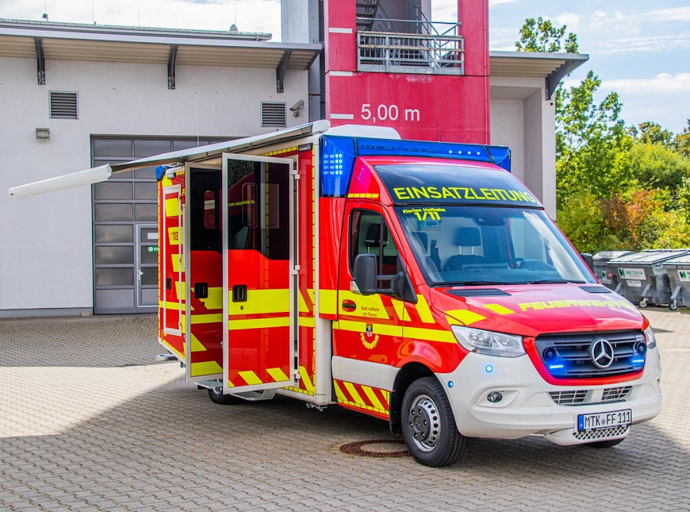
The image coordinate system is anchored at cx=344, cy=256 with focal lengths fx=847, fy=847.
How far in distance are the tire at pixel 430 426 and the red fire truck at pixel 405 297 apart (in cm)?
2

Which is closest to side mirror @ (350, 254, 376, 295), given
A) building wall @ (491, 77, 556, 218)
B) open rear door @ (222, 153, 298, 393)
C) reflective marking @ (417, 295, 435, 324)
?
reflective marking @ (417, 295, 435, 324)

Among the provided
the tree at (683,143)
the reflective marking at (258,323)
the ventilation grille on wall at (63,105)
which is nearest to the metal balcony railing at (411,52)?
the ventilation grille on wall at (63,105)

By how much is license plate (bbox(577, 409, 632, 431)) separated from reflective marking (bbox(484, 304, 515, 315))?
89cm

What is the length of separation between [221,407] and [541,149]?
1608 cm

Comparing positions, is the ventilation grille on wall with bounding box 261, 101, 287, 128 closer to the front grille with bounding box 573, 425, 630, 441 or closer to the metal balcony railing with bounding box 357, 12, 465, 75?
the metal balcony railing with bounding box 357, 12, 465, 75

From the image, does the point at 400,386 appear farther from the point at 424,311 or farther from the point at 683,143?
the point at 683,143

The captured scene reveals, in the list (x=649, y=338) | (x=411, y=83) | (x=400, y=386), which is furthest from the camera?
(x=411, y=83)

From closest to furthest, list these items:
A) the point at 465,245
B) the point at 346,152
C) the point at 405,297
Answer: the point at 405,297, the point at 465,245, the point at 346,152

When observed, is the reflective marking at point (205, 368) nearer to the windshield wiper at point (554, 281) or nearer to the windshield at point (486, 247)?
the windshield at point (486, 247)

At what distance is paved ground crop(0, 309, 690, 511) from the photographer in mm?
5789

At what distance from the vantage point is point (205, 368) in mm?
9406

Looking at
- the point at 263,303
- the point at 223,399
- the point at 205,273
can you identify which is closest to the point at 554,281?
the point at 263,303

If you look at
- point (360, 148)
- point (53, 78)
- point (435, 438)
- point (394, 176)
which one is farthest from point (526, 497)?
point (53, 78)

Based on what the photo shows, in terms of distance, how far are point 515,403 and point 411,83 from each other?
38.7 ft
